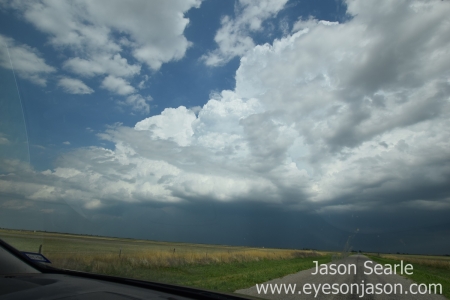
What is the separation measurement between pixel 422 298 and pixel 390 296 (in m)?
1.19

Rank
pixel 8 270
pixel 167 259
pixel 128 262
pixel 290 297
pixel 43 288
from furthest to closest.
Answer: pixel 167 259, pixel 128 262, pixel 290 297, pixel 8 270, pixel 43 288

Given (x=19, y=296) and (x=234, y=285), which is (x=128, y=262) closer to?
(x=234, y=285)

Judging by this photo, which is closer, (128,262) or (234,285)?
(234,285)

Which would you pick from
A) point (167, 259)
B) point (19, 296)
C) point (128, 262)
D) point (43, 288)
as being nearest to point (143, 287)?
point (43, 288)

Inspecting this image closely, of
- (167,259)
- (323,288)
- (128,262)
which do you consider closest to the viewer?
(323,288)

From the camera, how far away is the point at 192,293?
3736 mm

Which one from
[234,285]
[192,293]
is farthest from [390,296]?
[192,293]

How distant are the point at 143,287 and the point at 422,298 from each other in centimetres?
1231

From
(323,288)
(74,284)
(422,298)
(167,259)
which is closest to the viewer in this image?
(74,284)

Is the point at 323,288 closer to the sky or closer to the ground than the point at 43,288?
closer to the ground

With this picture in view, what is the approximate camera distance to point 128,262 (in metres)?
21.3

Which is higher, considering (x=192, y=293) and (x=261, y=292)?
(x=192, y=293)

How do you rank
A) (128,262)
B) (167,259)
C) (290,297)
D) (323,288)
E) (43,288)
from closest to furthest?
(43,288)
(290,297)
(323,288)
(128,262)
(167,259)

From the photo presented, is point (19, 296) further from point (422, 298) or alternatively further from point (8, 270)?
point (422, 298)
